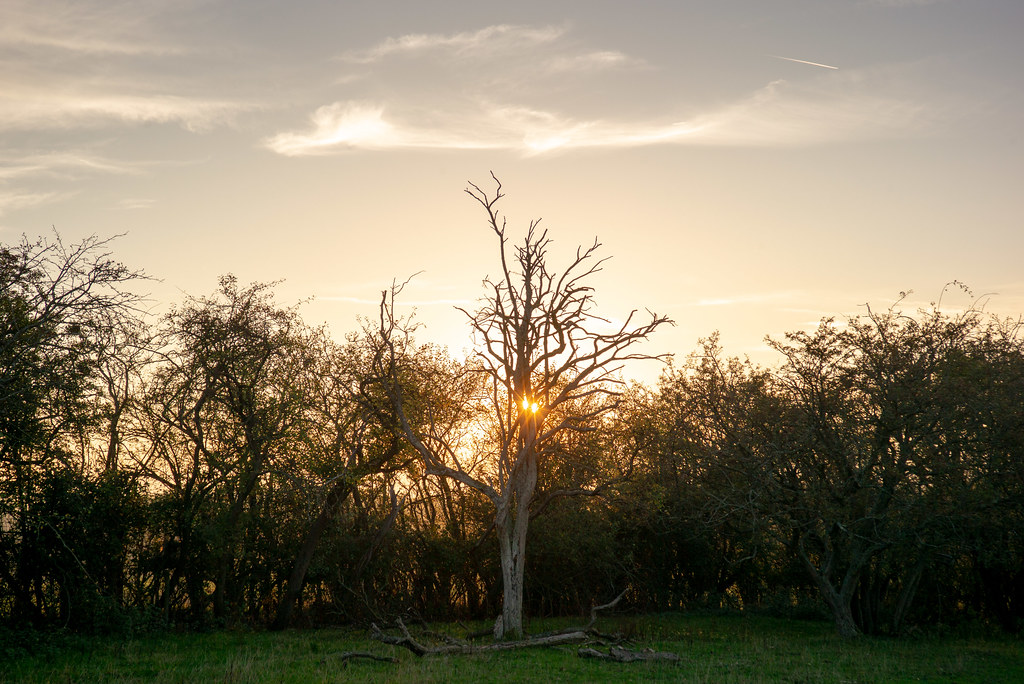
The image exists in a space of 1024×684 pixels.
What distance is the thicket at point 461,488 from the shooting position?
20141mm

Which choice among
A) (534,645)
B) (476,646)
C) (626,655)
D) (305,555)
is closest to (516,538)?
(534,645)

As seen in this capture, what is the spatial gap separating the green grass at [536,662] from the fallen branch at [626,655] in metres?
0.30

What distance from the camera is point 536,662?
16.5 m

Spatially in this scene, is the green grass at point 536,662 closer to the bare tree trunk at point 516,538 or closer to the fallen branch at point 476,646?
the fallen branch at point 476,646

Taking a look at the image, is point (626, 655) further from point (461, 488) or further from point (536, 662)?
point (461, 488)

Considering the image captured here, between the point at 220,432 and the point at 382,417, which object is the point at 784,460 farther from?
the point at 220,432

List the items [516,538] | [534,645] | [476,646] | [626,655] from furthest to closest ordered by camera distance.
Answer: [516,538] < [534,645] < [476,646] < [626,655]

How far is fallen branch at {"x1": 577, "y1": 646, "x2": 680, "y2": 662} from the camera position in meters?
16.6

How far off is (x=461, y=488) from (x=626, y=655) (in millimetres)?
11870

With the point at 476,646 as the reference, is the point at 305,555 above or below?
above

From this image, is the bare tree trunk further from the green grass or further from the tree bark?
the tree bark

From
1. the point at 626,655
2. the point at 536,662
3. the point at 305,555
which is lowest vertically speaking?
the point at 536,662

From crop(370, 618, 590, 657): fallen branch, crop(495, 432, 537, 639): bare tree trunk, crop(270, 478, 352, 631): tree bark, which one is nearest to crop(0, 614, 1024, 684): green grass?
crop(370, 618, 590, 657): fallen branch

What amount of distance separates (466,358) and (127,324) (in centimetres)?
1305
